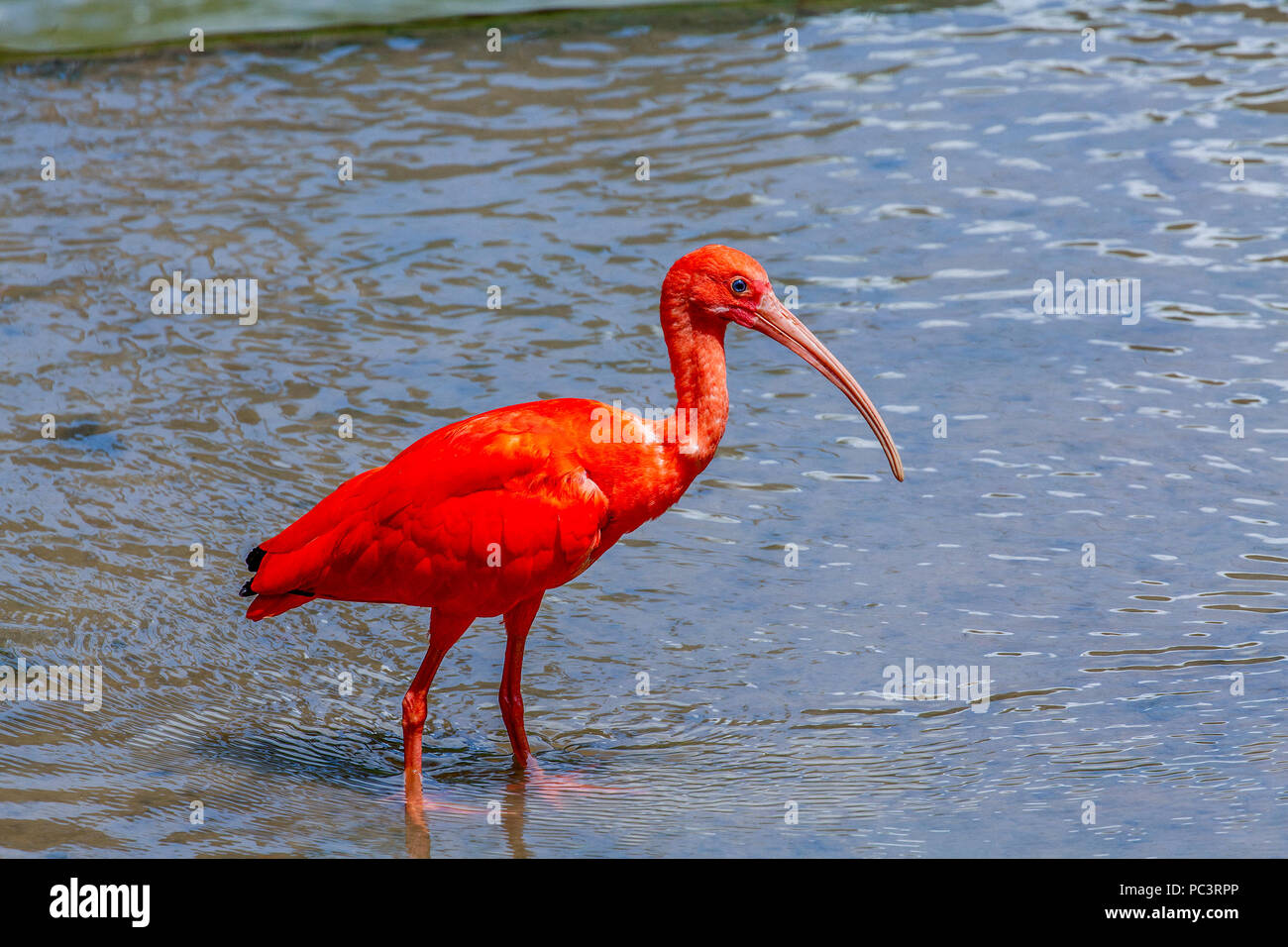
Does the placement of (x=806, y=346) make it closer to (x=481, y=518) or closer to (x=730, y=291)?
(x=730, y=291)

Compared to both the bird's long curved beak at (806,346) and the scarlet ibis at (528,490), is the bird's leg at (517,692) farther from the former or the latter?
the bird's long curved beak at (806,346)

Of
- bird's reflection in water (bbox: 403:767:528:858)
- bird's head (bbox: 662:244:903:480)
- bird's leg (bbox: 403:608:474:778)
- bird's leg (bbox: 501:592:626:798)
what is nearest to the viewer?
bird's reflection in water (bbox: 403:767:528:858)

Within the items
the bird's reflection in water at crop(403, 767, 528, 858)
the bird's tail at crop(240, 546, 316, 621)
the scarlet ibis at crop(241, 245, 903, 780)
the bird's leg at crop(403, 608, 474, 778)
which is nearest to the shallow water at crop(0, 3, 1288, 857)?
the bird's reflection in water at crop(403, 767, 528, 858)

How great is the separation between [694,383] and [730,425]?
9.02 feet

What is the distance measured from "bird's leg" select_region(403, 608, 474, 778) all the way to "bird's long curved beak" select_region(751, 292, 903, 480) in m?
1.27

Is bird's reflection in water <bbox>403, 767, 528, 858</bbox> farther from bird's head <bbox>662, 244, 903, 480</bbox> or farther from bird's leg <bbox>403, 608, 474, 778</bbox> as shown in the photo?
bird's head <bbox>662, 244, 903, 480</bbox>

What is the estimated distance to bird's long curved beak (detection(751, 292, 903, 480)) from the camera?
479 cm

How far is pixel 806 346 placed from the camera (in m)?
4.87

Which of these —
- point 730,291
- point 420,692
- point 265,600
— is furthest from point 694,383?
point 265,600

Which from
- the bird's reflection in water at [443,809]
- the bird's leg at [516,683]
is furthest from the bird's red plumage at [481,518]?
the bird's reflection in water at [443,809]

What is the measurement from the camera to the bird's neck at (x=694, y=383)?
476 cm

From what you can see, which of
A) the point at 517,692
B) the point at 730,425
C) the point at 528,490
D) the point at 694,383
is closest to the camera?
the point at 528,490

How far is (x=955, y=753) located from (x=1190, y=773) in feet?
2.31

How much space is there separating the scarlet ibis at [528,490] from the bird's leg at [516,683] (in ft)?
0.47
